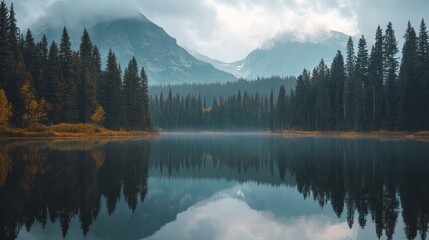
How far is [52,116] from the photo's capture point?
291 feet

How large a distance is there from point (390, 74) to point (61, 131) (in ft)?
276

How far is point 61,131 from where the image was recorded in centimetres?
8675

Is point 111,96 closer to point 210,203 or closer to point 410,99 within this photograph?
point 410,99

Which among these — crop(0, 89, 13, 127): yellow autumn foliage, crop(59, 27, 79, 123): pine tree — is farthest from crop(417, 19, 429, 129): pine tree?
crop(0, 89, 13, 127): yellow autumn foliage

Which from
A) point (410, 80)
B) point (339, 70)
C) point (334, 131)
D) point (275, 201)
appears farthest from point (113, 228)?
point (339, 70)

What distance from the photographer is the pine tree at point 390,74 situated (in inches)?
3804

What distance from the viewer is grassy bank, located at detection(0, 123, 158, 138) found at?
76.6m

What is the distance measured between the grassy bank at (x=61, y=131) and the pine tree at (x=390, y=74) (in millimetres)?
69655

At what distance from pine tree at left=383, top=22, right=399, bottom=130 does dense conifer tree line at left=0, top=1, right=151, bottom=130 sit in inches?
2730

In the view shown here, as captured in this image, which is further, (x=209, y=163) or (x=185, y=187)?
(x=209, y=163)

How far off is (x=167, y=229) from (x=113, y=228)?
6.52ft

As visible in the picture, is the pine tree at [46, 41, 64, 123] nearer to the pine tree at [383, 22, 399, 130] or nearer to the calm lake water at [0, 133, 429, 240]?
the calm lake water at [0, 133, 429, 240]

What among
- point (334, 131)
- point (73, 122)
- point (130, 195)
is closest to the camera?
point (130, 195)

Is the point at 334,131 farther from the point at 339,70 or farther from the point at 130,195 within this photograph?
the point at 130,195
